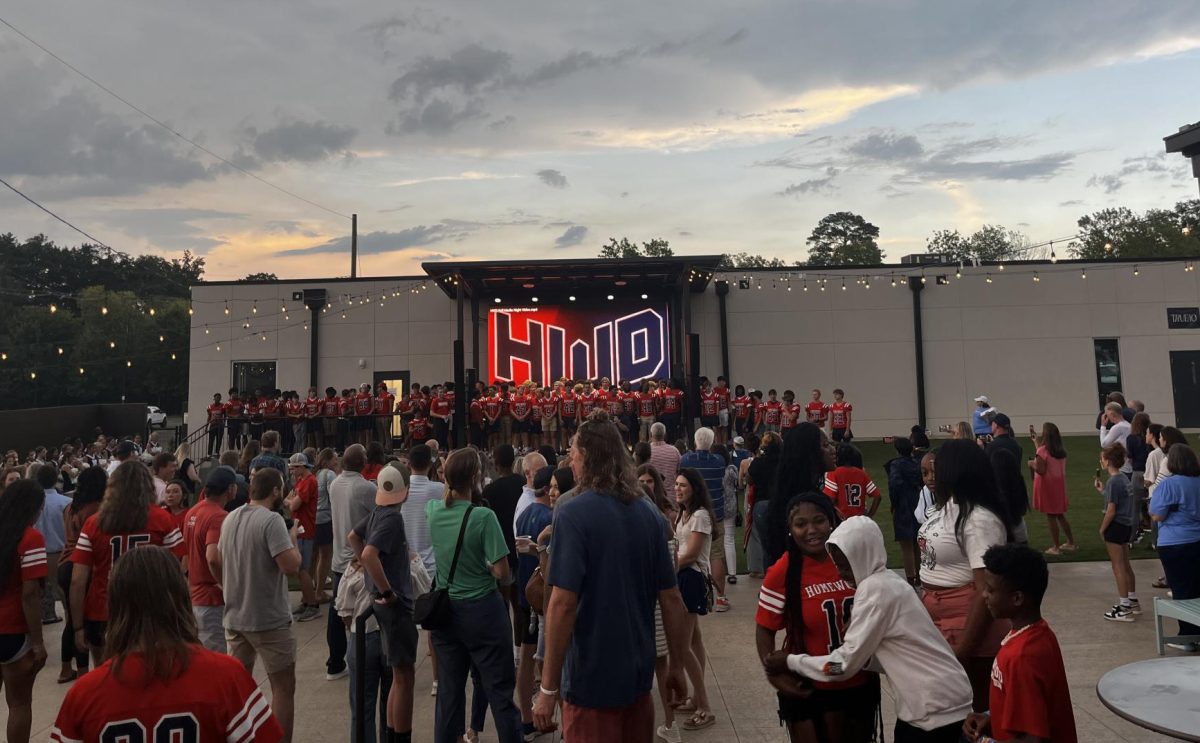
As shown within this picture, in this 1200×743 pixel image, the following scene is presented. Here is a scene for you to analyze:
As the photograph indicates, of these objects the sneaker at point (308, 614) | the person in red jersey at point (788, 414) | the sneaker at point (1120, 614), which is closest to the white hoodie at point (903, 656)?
the sneaker at point (1120, 614)

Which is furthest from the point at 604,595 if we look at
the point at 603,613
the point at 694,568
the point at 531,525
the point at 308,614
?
the point at 308,614

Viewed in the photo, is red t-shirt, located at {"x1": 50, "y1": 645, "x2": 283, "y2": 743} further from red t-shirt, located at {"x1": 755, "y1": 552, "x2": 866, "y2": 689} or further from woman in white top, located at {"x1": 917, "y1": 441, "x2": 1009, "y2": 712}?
woman in white top, located at {"x1": 917, "y1": 441, "x2": 1009, "y2": 712}

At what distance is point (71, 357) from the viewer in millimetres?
47656

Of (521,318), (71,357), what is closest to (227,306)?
(521,318)

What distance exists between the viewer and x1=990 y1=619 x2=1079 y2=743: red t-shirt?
257 centimetres

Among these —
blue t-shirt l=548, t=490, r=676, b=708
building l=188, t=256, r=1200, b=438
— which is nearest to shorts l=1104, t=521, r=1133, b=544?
blue t-shirt l=548, t=490, r=676, b=708

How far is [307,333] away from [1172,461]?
22.6 metres

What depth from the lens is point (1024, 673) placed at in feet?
8.57

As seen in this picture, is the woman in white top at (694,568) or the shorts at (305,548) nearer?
the woman in white top at (694,568)

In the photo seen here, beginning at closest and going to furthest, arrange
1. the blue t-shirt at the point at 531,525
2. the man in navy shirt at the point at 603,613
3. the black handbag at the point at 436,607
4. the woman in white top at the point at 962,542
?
1. the man in navy shirt at the point at 603,613
2. the woman in white top at the point at 962,542
3. the black handbag at the point at 436,607
4. the blue t-shirt at the point at 531,525

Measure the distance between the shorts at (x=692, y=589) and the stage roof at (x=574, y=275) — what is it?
1468 centimetres

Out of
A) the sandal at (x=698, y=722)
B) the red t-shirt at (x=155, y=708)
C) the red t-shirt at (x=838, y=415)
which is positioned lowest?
the sandal at (x=698, y=722)

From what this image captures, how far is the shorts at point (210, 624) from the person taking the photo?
4637 millimetres

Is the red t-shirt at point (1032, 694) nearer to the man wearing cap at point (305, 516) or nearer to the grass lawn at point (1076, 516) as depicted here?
the grass lawn at point (1076, 516)
